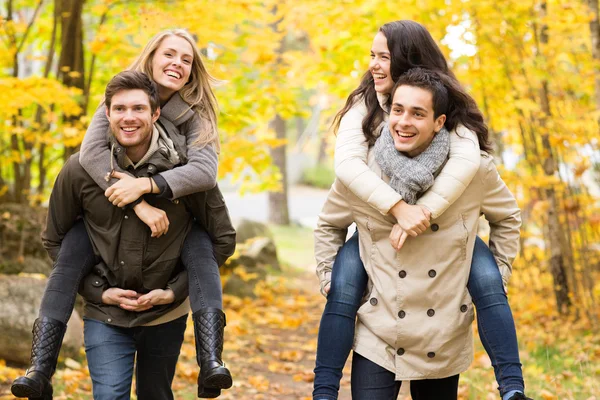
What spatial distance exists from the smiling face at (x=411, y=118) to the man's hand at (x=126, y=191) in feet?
3.69

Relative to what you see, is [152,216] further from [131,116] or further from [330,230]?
[330,230]

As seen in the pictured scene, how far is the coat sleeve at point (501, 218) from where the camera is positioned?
3422mm

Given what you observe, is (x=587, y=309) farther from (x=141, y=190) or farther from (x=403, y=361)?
(x=141, y=190)

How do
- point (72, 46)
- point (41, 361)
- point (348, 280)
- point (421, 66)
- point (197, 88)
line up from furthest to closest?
point (72, 46)
point (197, 88)
point (421, 66)
point (348, 280)
point (41, 361)

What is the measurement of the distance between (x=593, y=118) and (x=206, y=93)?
14.8 feet

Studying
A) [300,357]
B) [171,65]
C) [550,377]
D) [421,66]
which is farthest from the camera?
[300,357]

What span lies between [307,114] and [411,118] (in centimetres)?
508

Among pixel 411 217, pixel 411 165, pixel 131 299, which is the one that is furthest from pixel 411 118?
pixel 131 299

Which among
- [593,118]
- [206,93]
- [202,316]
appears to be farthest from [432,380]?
[593,118]

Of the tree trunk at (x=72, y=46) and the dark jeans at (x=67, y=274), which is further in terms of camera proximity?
the tree trunk at (x=72, y=46)

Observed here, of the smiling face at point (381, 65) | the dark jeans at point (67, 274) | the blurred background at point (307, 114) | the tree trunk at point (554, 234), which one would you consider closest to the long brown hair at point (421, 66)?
the smiling face at point (381, 65)

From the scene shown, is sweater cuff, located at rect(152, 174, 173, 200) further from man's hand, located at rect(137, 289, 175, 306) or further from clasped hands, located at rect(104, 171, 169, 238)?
man's hand, located at rect(137, 289, 175, 306)

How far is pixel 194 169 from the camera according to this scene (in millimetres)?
3432

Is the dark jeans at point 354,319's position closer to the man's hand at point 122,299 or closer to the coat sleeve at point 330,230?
the coat sleeve at point 330,230
